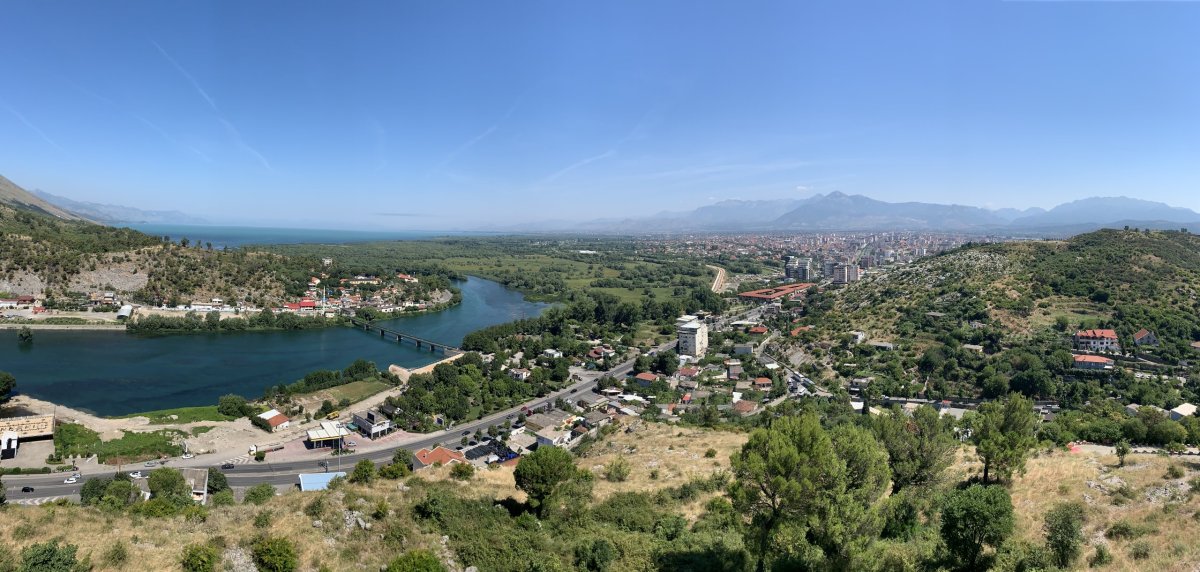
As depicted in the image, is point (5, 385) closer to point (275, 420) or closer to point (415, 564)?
point (275, 420)

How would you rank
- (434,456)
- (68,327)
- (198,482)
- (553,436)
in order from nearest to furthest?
(198,482)
(434,456)
(553,436)
(68,327)

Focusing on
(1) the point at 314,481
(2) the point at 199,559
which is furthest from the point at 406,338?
(2) the point at 199,559

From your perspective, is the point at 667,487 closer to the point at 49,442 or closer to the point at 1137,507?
the point at 1137,507

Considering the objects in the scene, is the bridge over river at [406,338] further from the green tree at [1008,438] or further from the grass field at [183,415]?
the green tree at [1008,438]

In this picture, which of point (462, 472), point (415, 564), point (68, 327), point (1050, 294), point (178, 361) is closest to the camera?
point (415, 564)

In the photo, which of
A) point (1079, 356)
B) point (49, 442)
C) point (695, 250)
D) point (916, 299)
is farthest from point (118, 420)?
point (695, 250)

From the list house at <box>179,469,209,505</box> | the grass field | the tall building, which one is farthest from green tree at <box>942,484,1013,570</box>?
the tall building
